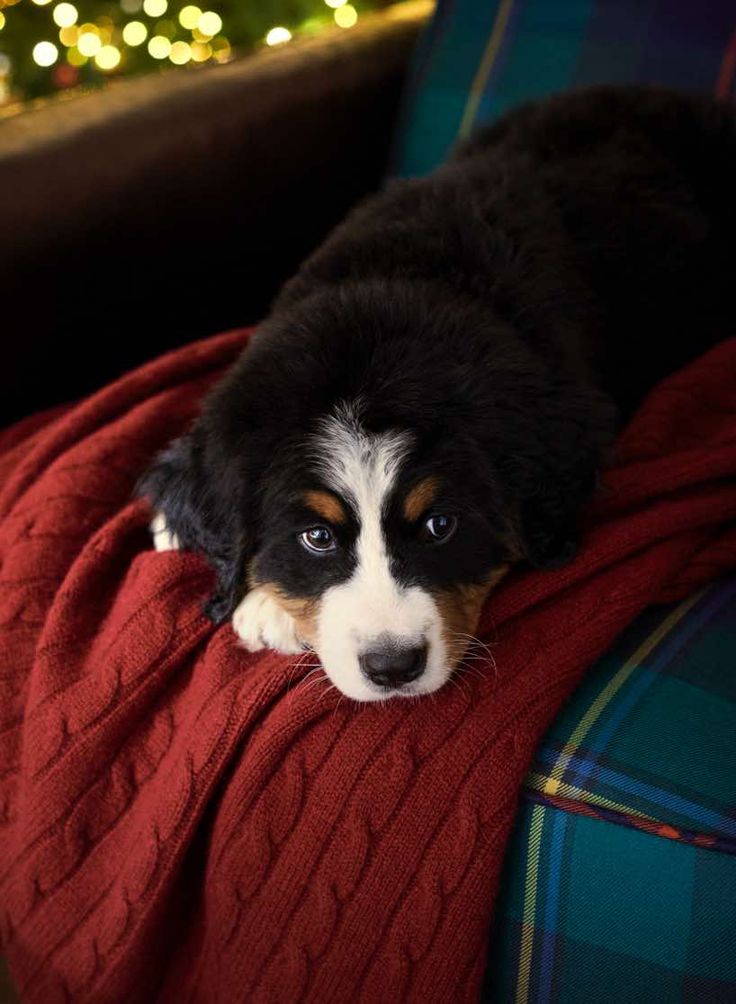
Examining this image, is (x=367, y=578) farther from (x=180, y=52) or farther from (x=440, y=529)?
(x=180, y=52)

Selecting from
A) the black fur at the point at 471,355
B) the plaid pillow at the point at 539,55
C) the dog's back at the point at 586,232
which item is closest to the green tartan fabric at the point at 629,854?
the black fur at the point at 471,355

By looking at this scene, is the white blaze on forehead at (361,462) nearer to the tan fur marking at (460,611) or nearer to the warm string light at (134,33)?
the tan fur marking at (460,611)

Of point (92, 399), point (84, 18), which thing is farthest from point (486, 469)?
point (84, 18)

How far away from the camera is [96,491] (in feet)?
6.28

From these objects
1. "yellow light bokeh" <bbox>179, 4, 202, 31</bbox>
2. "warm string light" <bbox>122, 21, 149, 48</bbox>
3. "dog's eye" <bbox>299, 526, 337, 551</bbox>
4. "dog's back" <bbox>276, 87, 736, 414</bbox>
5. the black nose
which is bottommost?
the black nose

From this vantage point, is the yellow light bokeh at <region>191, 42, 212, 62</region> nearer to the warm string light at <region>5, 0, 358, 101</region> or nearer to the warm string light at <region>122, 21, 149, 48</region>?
the warm string light at <region>5, 0, 358, 101</region>

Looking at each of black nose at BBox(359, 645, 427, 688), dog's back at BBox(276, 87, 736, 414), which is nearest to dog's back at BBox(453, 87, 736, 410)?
dog's back at BBox(276, 87, 736, 414)

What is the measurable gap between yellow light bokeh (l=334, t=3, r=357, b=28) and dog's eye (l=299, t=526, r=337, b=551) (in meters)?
3.09

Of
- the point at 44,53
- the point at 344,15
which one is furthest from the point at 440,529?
the point at 344,15

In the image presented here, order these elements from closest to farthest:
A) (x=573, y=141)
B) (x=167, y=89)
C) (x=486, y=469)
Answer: (x=486, y=469), (x=573, y=141), (x=167, y=89)

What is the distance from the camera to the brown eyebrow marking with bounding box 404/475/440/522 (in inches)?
59.4

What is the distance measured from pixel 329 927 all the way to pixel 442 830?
0.72 ft

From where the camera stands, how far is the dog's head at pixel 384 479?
59.3 inches

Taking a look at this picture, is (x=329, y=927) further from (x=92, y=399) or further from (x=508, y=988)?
(x=92, y=399)
